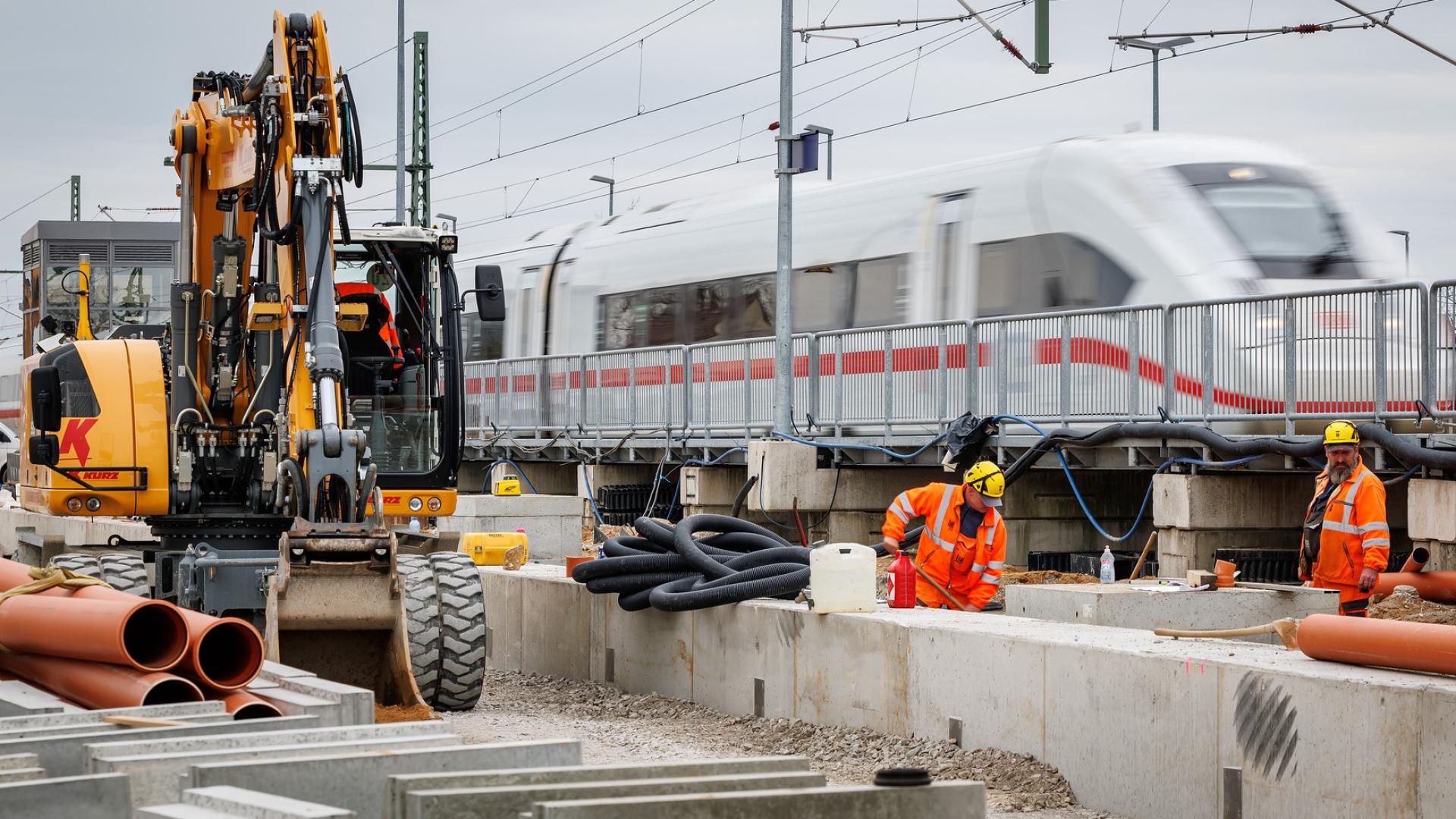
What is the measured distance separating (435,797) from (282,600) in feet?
18.4

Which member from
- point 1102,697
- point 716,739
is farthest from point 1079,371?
point 1102,697

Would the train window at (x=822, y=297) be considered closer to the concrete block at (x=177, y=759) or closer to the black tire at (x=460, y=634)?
the black tire at (x=460, y=634)

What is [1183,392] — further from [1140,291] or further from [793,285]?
[793,285]

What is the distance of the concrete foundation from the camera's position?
21.7 m

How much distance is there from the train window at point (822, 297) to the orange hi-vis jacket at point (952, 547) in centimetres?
998

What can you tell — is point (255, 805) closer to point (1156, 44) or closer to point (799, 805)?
point (799, 805)

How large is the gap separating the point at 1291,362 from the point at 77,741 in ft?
37.4

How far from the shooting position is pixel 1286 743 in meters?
7.52

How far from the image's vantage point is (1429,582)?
12734 mm

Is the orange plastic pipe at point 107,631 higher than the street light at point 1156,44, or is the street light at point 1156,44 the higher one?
the street light at point 1156,44

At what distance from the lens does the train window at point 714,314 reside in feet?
79.7

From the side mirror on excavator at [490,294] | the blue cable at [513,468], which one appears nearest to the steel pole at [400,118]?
the blue cable at [513,468]

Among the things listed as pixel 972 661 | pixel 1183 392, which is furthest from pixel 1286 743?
pixel 1183 392

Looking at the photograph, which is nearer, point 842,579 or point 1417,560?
point 842,579
